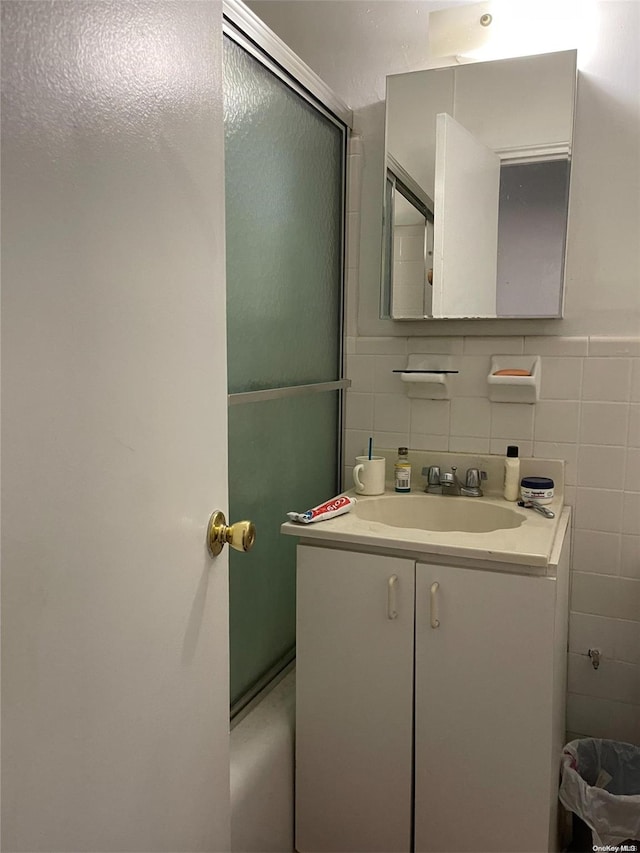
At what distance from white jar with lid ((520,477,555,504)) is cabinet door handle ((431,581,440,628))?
43 cm

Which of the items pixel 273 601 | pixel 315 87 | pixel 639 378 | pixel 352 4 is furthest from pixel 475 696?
pixel 352 4

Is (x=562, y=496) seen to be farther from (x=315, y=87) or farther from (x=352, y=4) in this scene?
(x=352, y=4)

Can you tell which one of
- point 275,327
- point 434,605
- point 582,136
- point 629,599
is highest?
point 582,136

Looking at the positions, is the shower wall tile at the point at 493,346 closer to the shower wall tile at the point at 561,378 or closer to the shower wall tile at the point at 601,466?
the shower wall tile at the point at 561,378

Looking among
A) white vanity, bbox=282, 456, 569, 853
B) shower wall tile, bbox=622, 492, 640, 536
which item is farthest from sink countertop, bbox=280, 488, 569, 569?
shower wall tile, bbox=622, 492, 640, 536

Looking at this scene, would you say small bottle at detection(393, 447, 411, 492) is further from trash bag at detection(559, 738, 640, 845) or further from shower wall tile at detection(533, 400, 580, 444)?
trash bag at detection(559, 738, 640, 845)

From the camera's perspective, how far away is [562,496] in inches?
70.1

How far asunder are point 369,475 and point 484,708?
65 cm

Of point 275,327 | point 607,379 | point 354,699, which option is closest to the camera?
point 354,699

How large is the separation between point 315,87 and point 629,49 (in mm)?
784

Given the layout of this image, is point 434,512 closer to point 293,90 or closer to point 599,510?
point 599,510

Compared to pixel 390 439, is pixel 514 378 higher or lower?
higher

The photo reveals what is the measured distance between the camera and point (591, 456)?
1.76 metres

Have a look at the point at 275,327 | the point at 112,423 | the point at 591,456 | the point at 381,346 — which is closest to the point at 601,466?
the point at 591,456
